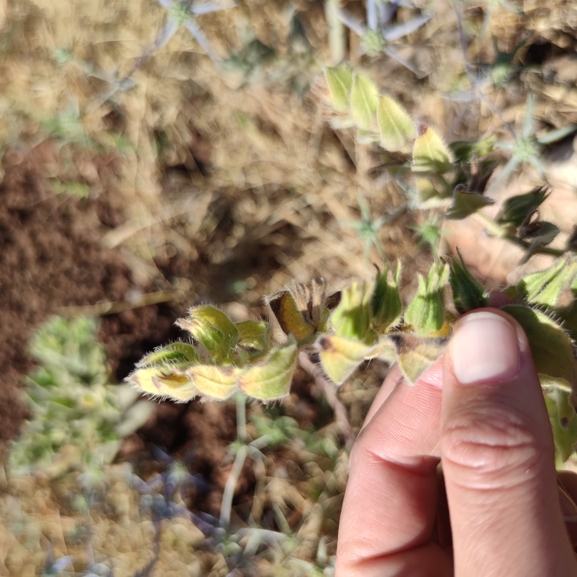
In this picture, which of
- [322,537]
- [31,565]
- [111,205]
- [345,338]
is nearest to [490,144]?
[345,338]

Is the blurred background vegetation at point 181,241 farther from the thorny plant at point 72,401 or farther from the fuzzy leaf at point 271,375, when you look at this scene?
the fuzzy leaf at point 271,375

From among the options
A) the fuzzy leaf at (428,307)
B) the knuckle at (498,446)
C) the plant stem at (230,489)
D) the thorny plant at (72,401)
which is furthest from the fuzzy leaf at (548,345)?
the thorny plant at (72,401)

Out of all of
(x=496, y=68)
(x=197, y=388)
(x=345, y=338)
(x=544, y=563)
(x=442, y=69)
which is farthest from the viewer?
(x=442, y=69)

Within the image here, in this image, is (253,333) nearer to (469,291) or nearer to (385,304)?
(385,304)

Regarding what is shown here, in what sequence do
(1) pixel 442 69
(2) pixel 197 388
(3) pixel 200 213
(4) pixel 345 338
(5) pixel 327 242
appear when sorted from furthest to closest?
1. (3) pixel 200 213
2. (5) pixel 327 242
3. (1) pixel 442 69
4. (2) pixel 197 388
5. (4) pixel 345 338

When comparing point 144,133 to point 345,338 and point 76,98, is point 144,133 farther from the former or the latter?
point 345,338

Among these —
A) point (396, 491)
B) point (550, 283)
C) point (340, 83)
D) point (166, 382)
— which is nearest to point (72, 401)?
point (396, 491)
